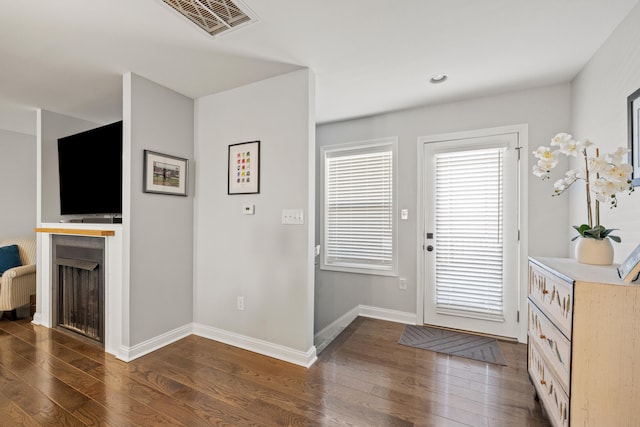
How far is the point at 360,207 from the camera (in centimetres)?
348

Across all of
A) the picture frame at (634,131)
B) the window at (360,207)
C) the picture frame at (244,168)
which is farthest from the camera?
the window at (360,207)

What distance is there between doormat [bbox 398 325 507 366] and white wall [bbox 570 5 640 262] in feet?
3.99

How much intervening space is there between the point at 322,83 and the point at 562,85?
2.16m

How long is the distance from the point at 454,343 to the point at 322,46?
2796 mm

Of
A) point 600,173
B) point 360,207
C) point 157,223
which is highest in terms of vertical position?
point 600,173

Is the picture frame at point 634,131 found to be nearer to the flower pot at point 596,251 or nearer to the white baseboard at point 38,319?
the flower pot at point 596,251

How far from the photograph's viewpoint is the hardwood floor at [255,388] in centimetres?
167

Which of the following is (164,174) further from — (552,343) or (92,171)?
(552,343)

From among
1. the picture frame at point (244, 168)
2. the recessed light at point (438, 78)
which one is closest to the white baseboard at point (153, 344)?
the picture frame at point (244, 168)

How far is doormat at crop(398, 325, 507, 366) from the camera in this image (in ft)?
7.95

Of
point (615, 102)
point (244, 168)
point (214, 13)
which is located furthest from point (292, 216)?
point (615, 102)

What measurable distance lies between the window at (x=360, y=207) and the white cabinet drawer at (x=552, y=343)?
1.56 meters

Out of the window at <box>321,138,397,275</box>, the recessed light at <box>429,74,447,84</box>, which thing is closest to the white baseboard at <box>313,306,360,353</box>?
the window at <box>321,138,397,275</box>

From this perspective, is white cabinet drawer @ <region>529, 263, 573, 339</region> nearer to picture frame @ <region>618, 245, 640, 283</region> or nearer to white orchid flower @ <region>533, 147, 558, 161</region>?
picture frame @ <region>618, 245, 640, 283</region>
